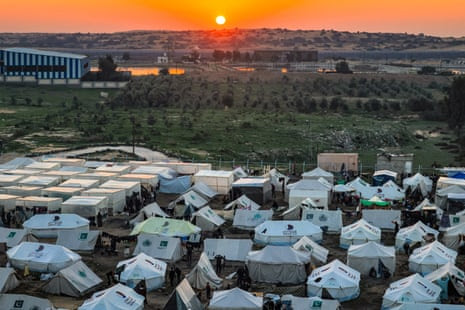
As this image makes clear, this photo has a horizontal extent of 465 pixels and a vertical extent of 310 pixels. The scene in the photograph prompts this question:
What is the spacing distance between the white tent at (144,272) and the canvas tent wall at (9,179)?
13.0m

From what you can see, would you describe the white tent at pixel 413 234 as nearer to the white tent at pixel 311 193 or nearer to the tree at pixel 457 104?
the white tent at pixel 311 193

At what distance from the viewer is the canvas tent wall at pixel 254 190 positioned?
33906mm

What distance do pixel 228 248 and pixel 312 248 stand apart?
2.68 meters

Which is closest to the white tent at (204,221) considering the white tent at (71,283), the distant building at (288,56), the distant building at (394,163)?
the white tent at (71,283)

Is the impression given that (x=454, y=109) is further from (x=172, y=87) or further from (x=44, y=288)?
(x=44, y=288)

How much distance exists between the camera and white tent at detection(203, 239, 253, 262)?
81.0 ft

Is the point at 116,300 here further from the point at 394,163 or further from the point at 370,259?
the point at 394,163

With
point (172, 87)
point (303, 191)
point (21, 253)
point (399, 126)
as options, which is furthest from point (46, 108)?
point (21, 253)

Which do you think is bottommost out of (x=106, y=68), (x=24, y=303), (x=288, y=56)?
(x=24, y=303)

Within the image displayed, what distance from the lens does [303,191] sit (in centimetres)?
3203

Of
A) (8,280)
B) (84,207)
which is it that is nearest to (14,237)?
(8,280)

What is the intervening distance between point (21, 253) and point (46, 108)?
159ft

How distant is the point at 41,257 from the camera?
23188 mm

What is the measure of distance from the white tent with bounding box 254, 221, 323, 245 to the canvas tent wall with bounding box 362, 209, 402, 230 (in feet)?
10.3
